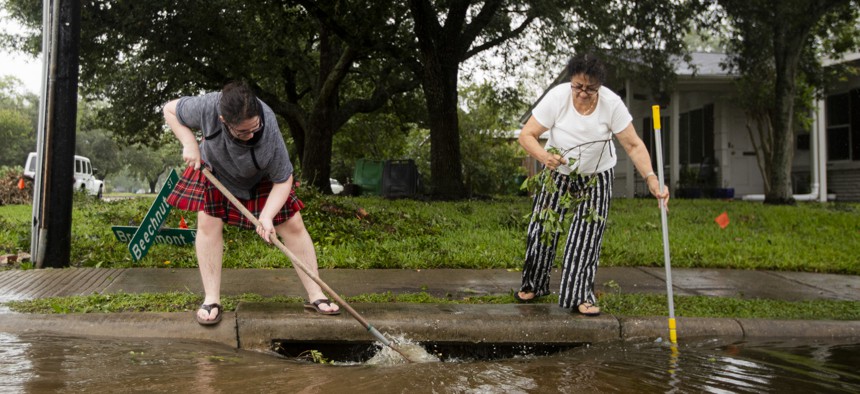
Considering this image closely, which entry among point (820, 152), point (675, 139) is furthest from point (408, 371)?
point (675, 139)

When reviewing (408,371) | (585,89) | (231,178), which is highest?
(585,89)

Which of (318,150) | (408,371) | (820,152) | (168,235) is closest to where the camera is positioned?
(408,371)

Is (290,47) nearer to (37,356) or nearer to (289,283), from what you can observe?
(289,283)

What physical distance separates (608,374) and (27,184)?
20.5 metres

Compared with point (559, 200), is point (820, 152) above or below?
above

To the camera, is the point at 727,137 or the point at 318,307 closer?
the point at 318,307

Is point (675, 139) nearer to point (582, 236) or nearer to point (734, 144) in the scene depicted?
point (734, 144)

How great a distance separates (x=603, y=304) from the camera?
503 cm

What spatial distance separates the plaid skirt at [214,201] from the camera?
4.34 m

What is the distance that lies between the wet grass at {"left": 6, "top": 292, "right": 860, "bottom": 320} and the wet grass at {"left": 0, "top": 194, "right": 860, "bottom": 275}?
1.63 metres

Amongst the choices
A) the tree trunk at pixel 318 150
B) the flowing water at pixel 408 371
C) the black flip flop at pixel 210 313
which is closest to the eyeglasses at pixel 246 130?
the black flip flop at pixel 210 313

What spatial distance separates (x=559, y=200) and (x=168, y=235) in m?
4.28

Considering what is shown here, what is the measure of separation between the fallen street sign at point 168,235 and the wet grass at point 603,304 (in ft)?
7.38

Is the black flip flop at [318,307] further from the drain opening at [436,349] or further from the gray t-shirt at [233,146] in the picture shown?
the gray t-shirt at [233,146]
